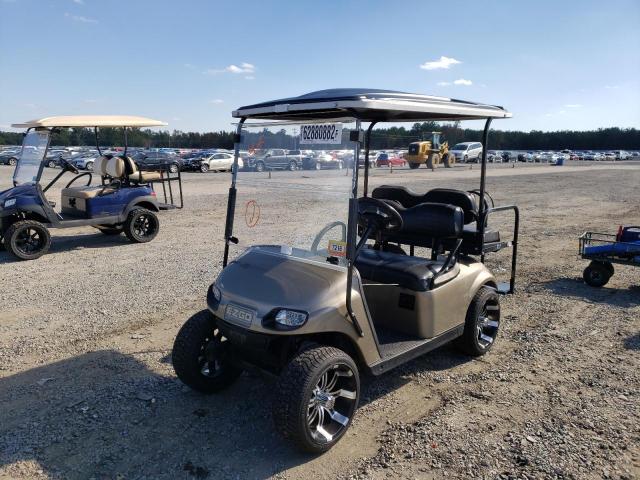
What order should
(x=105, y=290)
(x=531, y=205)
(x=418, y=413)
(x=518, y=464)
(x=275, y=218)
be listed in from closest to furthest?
(x=518, y=464), (x=418, y=413), (x=275, y=218), (x=105, y=290), (x=531, y=205)

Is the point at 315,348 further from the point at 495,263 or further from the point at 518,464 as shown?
the point at 495,263

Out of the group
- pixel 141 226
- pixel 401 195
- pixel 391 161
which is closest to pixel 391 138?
pixel 401 195

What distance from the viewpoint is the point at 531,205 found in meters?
15.1

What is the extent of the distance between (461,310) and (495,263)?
371cm

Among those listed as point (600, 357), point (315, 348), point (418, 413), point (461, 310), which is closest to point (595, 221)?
point (600, 357)

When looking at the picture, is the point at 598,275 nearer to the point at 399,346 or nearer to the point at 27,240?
the point at 399,346

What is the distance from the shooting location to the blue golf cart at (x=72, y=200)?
26.3ft

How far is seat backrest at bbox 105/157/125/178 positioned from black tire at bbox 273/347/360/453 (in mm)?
7531

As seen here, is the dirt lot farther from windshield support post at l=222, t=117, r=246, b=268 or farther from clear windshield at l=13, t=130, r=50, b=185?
clear windshield at l=13, t=130, r=50, b=185

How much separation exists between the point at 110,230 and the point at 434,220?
24.2 feet

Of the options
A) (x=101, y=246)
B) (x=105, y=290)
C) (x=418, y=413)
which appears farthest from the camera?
(x=101, y=246)

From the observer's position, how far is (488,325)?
15.0 ft

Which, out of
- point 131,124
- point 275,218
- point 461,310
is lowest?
point 461,310

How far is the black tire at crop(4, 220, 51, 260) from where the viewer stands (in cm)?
774
